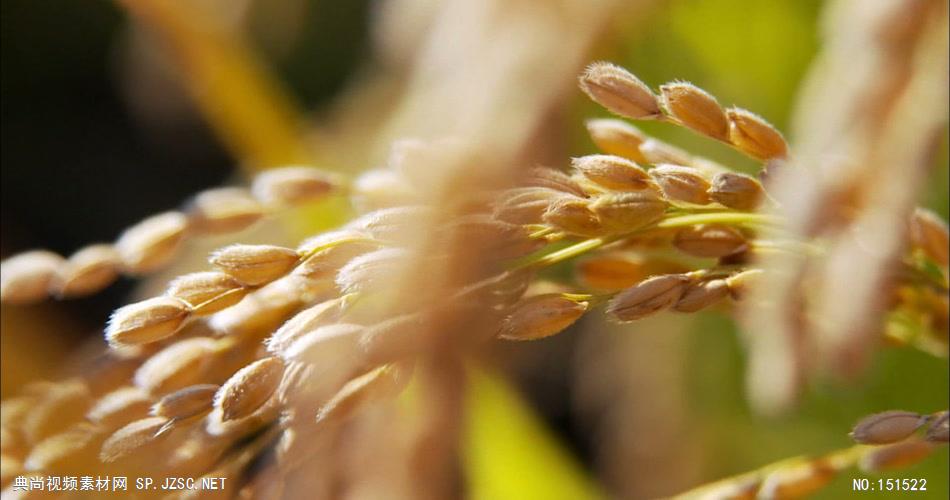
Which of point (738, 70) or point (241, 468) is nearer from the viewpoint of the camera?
point (241, 468)

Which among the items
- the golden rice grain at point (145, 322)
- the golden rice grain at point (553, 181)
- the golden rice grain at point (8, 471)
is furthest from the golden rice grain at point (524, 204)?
the golden rice grain at point (8, 471)

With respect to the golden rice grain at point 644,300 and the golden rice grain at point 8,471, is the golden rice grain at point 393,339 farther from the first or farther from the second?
the golden rice grain at point 8,471

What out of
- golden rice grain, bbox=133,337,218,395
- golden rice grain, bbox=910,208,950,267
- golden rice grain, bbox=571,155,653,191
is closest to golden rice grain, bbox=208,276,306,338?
golden rice grain, bbox=133,337,218,395

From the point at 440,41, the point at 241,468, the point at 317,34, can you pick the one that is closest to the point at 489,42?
the point at 440,41

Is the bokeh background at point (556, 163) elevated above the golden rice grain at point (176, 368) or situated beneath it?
elevated above

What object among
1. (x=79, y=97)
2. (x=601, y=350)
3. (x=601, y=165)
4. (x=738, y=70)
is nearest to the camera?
(x=601, y=165)

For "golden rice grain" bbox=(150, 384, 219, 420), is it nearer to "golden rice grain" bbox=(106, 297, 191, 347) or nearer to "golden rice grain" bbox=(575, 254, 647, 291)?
"golden rice grain" bbox=(106, 297, 191, 347)

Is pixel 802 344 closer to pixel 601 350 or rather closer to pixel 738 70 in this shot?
pixel 738 70

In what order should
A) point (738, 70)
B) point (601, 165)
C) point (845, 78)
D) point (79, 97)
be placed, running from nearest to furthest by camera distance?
point (845, 78)
point (601, 165)
point (738, 70)
point (79, 97)
